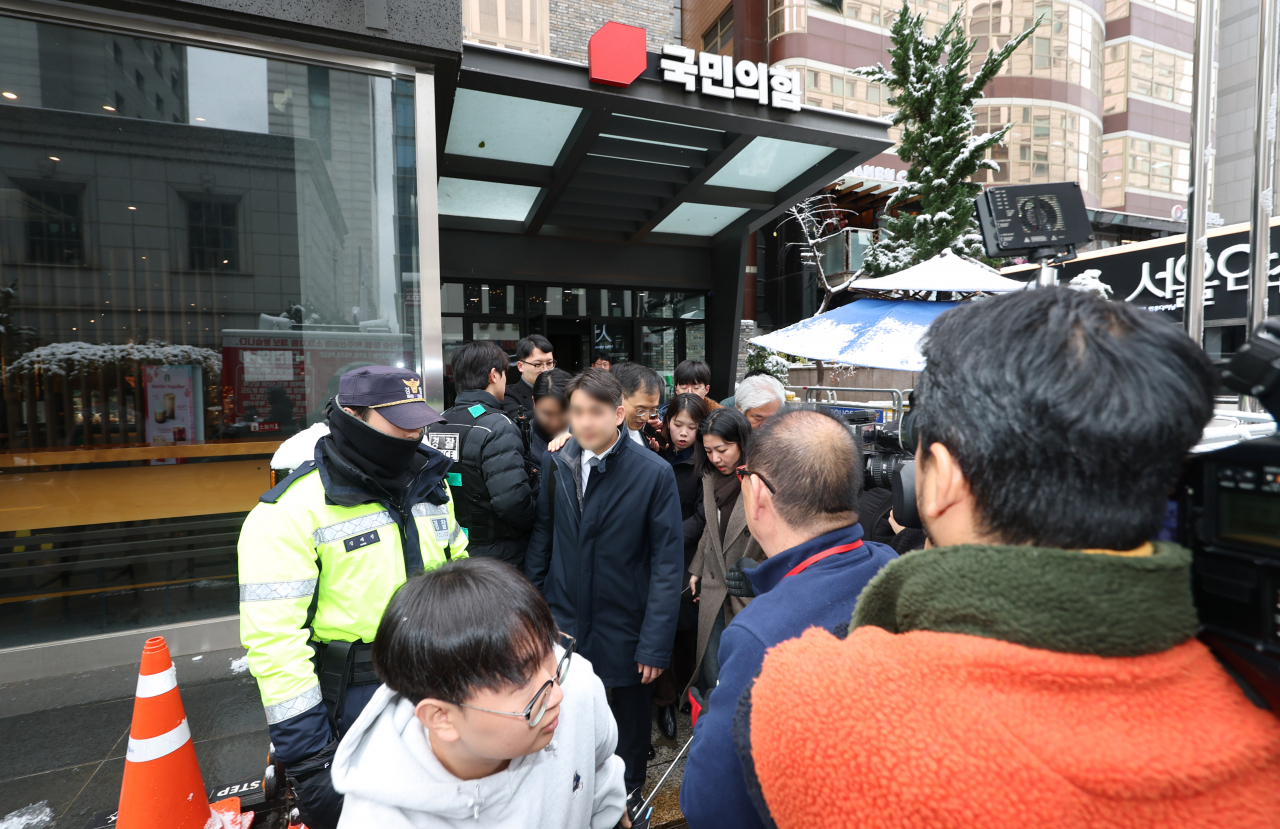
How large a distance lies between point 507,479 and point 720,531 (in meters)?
1.15

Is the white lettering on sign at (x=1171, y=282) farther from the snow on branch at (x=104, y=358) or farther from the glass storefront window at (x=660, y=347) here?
the snow on branch at (x=104, y=358)

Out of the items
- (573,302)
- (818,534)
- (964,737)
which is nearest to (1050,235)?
(818,534)

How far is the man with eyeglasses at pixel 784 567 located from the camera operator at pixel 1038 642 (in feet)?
1.56

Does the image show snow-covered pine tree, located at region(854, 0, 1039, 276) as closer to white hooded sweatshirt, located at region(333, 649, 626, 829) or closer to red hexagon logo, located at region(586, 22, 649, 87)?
red hexagon logo, located at region(586, 22, 649, 87)

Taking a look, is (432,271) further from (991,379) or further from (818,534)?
(991,379)

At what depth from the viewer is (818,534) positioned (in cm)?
153

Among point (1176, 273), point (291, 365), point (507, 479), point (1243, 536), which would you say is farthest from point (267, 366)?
point (1176, 273)

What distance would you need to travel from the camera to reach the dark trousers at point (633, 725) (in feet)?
9.28

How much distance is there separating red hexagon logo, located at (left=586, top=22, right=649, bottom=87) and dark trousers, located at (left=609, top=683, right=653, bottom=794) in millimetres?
5753

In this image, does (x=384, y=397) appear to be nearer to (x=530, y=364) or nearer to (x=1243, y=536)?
(x=1243, y=536)

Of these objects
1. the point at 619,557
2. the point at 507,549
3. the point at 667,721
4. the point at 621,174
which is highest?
the point at 621,174

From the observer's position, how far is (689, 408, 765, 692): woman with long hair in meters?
2.94

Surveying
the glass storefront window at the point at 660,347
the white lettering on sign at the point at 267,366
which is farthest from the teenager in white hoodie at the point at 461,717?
the glass storefront window at the point at 660,347

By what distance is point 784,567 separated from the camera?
5.00 ft
